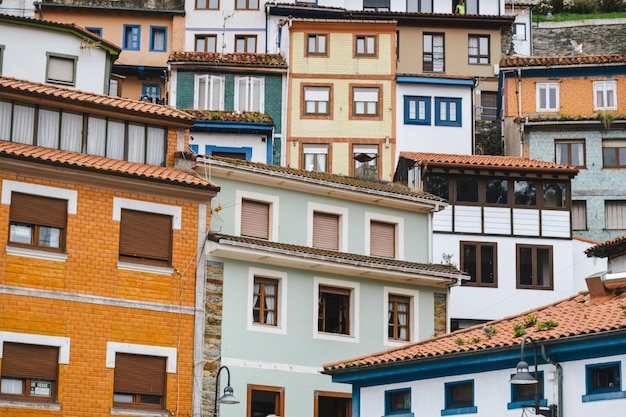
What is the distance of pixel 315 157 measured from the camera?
6425cm

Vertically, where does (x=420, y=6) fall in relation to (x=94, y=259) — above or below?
above

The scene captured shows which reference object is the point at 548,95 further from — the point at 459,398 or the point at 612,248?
the point at 459,398

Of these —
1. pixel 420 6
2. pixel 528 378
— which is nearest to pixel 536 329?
pixel 528 378

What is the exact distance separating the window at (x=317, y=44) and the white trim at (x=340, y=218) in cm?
2329

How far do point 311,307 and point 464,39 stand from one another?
34.7m

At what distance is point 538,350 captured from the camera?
98.2 ft

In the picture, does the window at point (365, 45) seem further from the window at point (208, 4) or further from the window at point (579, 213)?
the window at point (579, 213)

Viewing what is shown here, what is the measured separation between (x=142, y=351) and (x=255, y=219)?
6713 millimetres

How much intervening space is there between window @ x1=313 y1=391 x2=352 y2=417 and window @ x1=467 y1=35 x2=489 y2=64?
116ft

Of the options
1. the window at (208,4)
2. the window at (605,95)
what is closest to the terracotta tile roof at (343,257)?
Result: the window at (605,95)

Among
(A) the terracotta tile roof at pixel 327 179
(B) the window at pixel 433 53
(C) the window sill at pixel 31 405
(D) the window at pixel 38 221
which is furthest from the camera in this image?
(B) the window at pixel 433 53

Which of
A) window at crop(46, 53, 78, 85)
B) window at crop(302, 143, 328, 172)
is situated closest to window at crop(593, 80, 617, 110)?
window at crop(302, 143, 328, 172)

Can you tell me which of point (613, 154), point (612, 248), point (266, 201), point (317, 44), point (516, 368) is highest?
point (317, 44)

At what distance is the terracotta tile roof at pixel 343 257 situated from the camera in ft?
129
